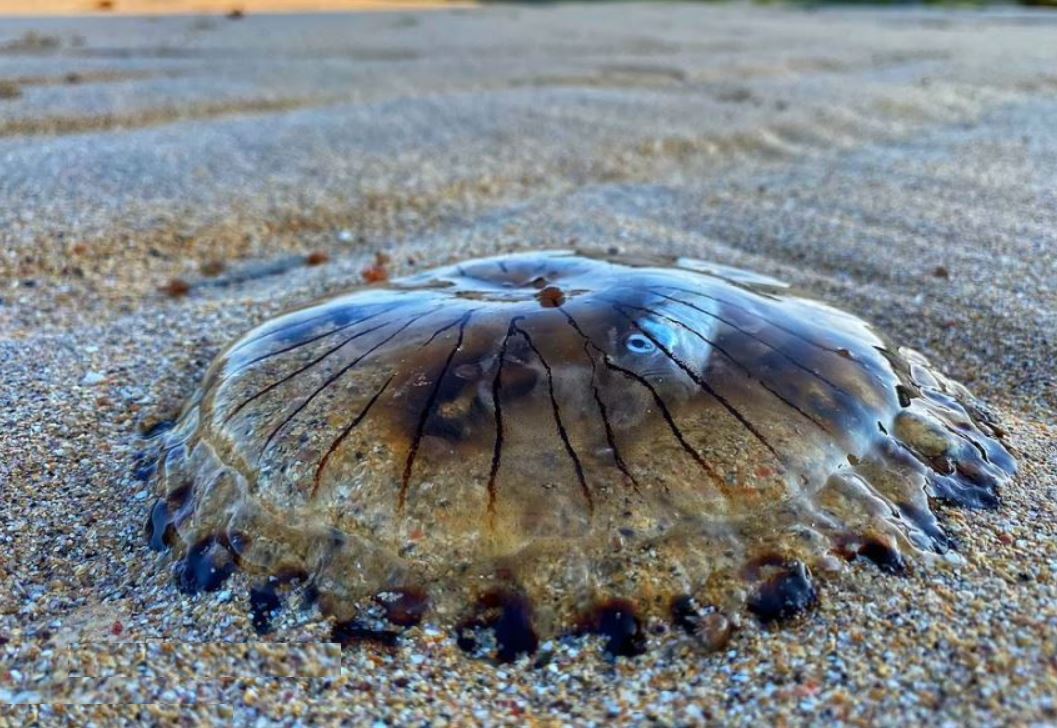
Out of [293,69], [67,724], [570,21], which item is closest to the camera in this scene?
[67,724]

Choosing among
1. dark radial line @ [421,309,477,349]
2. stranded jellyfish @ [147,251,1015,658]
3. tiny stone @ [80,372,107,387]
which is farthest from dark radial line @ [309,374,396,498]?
tiny stone @ [80,372,107,387]

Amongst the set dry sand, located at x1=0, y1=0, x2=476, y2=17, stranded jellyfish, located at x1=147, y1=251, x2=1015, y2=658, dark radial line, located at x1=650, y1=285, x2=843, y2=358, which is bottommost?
dry sand, located at x1=0, y1=0, x2=476, y2=17

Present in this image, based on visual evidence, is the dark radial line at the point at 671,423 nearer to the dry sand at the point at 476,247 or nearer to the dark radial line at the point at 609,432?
the dark radial line at the point at 609,432

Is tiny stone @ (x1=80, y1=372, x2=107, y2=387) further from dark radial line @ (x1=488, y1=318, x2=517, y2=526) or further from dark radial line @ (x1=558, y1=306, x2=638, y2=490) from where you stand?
dark radial line @ (x1=558, y1=306, x2=638, y2=490)

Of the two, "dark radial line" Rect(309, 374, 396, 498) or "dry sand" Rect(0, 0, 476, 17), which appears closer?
"dark radial line" Rect(309, 374, 396, 498)

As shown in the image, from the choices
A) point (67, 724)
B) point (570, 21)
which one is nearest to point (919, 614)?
point (67, 724)

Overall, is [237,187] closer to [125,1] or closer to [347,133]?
[347,133]

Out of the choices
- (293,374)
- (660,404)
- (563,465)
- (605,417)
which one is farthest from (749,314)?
(293,374)
